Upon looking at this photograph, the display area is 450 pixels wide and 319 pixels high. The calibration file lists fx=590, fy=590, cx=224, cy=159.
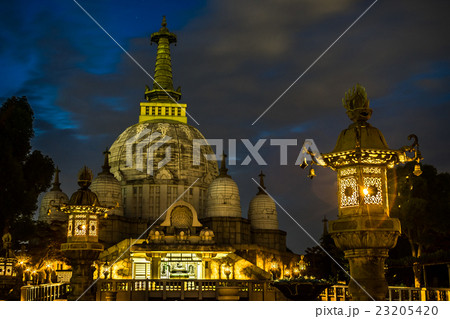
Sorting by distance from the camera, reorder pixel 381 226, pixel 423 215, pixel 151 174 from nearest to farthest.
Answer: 1. pixel 381 226
2. pixel 423 215
3. pixel 151 174

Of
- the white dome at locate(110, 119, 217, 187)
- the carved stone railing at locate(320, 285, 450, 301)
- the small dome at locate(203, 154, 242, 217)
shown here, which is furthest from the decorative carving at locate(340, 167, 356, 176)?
the white dome at locate(110, 119, 217, 187)

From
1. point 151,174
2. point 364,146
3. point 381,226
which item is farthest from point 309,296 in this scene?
point 151,174

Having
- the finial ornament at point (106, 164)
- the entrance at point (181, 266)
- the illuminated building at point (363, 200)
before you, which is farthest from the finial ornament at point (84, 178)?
the finial ornament at point (106, 164)

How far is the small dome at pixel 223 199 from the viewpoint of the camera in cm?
6316

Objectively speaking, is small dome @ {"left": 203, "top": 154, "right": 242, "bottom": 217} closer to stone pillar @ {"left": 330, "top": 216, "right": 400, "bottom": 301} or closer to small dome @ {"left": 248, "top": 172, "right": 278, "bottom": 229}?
small dome @ {"left": 248, "top": 172, "right": 278, "bottom": 229}

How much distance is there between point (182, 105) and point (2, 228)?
4546 centimetres

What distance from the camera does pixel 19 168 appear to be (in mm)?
30078

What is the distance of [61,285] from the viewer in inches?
1299

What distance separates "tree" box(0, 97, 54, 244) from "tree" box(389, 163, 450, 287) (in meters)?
23.2

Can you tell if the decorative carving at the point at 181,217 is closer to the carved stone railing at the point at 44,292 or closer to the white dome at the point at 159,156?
the white dome at the point at 159,156

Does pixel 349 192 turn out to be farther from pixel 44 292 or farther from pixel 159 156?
pixel 159 156

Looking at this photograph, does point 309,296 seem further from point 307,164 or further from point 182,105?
point 182,105

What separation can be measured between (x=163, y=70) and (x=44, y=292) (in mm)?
54365

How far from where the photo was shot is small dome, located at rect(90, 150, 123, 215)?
64.6 meters
